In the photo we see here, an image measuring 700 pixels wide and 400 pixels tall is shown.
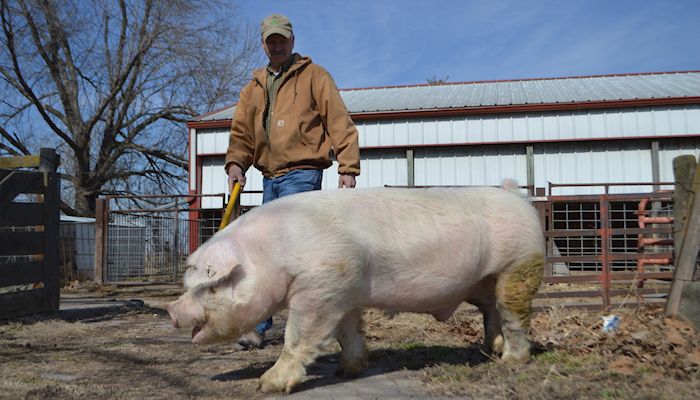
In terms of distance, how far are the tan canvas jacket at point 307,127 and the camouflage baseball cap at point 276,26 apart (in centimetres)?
24

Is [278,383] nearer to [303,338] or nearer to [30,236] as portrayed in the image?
[303,338]

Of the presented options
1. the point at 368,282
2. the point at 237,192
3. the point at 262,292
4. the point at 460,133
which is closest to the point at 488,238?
the point at 368,282

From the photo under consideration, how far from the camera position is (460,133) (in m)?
15.7

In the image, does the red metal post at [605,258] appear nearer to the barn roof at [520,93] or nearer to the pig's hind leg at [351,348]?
the pig's hind leg at [351,348]

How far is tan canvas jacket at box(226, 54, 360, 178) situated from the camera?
13.4ft

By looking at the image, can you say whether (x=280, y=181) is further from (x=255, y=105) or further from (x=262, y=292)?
(x=262, y=292)

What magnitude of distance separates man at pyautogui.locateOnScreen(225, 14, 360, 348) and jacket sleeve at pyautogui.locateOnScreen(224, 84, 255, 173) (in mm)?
150

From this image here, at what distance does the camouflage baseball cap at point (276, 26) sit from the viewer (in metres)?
4.06

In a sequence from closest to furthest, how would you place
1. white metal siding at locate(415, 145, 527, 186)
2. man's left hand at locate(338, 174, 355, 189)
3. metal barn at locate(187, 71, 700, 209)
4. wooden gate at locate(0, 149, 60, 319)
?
man's left hand at locate(338, 174, 355, 189), wooden gate at locate(0, 149, 60, 319), metal barn at locate(187, 71, 700, 209), white metal siding at locate(415, 145, 527, 186)

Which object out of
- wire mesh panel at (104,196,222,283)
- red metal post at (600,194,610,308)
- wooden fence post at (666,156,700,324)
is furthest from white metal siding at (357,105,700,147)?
wooden fence post at (666,156,700,324)

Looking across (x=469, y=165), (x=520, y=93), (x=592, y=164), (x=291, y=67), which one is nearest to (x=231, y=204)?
(x=291, y=67)

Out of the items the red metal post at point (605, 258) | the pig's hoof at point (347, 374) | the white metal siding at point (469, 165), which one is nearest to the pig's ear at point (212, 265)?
the pig's hoof at point (347, 374)

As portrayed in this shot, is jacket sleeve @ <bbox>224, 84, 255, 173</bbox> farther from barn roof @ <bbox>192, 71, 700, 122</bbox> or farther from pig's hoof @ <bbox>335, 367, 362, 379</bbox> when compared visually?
barn roof @ <bbox>192, 71, 700, 122</bbox>

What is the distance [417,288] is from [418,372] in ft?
1.60
